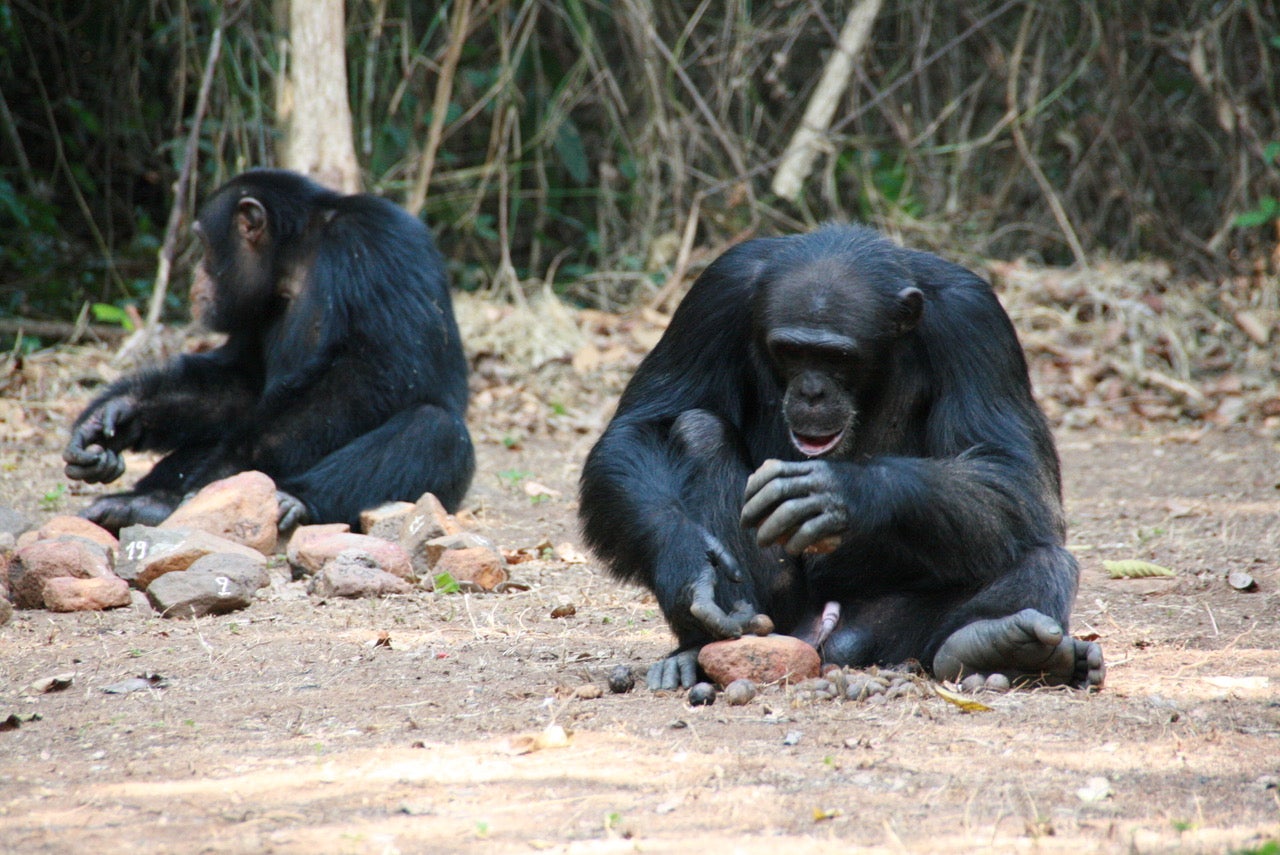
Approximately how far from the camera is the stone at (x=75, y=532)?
17.7 ft

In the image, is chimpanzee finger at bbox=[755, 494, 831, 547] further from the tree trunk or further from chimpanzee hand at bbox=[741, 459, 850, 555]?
the tree trunk

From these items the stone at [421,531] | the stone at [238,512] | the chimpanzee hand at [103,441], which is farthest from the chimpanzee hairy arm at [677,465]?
the chimpanzee hand at [103,441]

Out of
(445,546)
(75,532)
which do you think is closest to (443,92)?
(75,532)

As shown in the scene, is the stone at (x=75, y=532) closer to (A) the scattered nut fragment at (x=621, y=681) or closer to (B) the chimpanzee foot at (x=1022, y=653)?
(A) the scattered nut fragment at (x=621, y=681)

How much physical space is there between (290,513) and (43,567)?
1.29 m

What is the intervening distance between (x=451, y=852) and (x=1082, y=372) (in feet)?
27.4

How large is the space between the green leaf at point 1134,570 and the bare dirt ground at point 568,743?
0.25 feet

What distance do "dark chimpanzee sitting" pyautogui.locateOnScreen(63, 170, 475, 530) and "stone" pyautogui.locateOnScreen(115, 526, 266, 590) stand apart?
2.85ft

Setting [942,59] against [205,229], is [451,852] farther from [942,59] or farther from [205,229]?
[942,59]

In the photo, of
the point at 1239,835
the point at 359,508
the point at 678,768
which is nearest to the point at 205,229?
the point at 359,508

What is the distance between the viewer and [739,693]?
3404 mm

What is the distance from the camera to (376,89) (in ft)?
36.7

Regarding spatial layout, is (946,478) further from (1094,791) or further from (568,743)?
(568,743)

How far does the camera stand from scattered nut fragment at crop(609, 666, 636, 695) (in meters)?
3.59
